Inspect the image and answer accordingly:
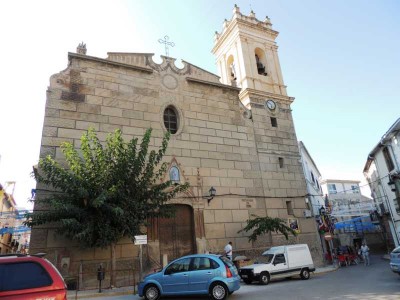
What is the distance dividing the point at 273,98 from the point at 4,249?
1037 inches

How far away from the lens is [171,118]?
1485 centimetres

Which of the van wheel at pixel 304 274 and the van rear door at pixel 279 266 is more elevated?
the van rear door at pixel 279 266

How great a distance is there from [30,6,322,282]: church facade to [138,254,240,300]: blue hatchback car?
370 centimetres

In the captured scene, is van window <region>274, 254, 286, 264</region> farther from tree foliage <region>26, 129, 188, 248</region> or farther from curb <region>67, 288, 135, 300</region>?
curb <region>67, 288, 135, 300</region>

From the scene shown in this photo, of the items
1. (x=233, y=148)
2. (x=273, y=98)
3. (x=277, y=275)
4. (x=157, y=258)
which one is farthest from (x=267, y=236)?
(x=273, y=98)

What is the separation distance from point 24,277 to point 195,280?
15.1 feet

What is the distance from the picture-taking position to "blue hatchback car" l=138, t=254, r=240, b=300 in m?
7.66

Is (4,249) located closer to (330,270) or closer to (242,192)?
(242,192)

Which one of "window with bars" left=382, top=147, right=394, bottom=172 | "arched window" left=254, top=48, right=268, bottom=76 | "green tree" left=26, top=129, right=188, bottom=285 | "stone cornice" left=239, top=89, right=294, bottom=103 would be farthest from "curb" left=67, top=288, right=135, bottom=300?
"window with bars" left=382, top=147, right=394, bottom=172

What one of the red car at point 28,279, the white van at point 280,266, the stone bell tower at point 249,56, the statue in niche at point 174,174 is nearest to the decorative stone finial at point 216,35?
the stone bell tower at point 249,56

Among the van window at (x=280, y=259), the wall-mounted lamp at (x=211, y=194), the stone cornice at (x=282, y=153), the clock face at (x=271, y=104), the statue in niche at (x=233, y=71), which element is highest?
the statue in niche at (x=233, y=71)

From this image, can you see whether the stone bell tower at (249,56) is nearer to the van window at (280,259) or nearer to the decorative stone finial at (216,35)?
the decorative stone finial at (216,35)

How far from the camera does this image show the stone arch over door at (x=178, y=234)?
12.4 meters

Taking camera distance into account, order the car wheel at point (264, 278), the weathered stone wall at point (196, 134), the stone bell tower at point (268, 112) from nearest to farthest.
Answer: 1. the car wheel at point (264, 278)
2. the weathered stone wall at point (196, 134)
3. the stone bell tower at point (268, 112)
